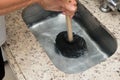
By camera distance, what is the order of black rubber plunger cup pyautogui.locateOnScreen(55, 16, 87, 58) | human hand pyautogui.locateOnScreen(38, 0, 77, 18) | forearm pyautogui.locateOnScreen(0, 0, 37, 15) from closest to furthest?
forearm pyautogui.locateOnScreen(0, 0, 37, 15)
human hand pyautogui.locateOnScreen(38, 0, 77, 18)
black rubber plunger cup pyautogui.locateOnScreen(55, 16, 87, 58)

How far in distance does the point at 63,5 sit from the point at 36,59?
0.18 m

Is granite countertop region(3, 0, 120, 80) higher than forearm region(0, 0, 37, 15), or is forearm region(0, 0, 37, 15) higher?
forearm region(0, 0, 37, 15)

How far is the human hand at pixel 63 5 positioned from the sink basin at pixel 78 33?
0.21 meters

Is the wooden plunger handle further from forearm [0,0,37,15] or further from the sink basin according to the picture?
forearm [0,0,37,15]

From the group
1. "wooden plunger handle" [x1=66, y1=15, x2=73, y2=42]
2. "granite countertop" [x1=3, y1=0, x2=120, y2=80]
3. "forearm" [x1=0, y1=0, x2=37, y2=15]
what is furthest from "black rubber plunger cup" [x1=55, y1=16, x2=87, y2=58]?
"forearm" [x1=0, y1=0, x2=37, y2=15]

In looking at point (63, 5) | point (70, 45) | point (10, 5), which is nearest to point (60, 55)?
point (70, 45)

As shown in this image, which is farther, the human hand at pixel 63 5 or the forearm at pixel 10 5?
the human hand at pixel 63 5

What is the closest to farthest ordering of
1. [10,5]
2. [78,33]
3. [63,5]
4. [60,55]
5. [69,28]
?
1. [10,5]
2. [63,5]
3. [69,28]
4. [60,55]
5. [78,33]

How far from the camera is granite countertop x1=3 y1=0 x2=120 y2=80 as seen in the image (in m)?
0.70

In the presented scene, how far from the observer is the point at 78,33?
3.28 ft

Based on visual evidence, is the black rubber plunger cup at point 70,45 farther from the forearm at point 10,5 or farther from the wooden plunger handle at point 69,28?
the forearm at point 10,5

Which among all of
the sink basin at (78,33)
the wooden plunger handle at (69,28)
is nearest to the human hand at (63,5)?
the wooden plunger handle at (69,28)

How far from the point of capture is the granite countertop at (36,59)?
27.5 inches

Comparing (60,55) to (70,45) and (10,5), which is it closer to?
(70,45)
